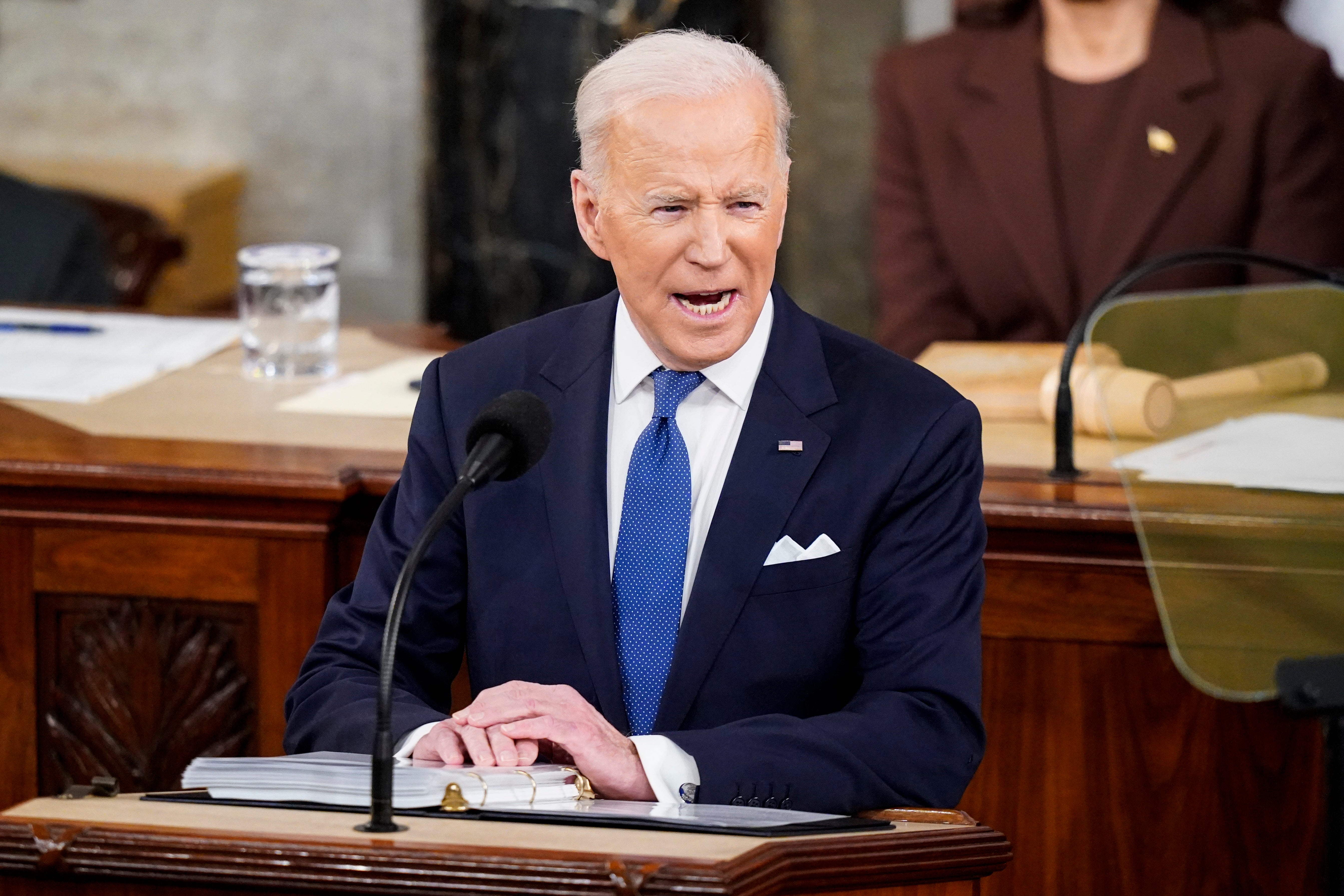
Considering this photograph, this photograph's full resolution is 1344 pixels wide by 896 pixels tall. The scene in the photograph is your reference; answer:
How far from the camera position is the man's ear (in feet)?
6.25

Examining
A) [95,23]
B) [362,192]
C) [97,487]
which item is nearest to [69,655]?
[97,487]

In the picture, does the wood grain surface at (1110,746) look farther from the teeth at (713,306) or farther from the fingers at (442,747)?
the fingers at (442,747)

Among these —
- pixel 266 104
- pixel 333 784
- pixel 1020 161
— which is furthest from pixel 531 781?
pixel 266 104

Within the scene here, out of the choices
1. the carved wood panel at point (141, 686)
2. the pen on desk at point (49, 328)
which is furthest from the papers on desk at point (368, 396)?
the pen on desk at point (49, 328)

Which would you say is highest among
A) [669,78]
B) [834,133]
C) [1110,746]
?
[834,133]

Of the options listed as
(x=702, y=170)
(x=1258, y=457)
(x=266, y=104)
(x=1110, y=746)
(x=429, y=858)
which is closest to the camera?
(x=429, y=858)

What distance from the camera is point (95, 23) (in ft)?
19.9

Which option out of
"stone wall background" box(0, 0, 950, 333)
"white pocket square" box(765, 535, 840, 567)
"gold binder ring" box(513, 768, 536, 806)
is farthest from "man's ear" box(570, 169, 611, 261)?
"stone wall background" box(0, 0, 950, 333)

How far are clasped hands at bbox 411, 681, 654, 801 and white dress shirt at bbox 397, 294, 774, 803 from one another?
0.74ft

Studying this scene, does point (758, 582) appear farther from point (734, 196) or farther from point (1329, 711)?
point (1329, 711)

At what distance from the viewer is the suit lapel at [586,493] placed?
187cm

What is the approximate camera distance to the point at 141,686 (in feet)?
8.32

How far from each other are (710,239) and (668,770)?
52 centimetres

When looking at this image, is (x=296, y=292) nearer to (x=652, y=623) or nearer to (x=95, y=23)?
(x=652, y=623)
